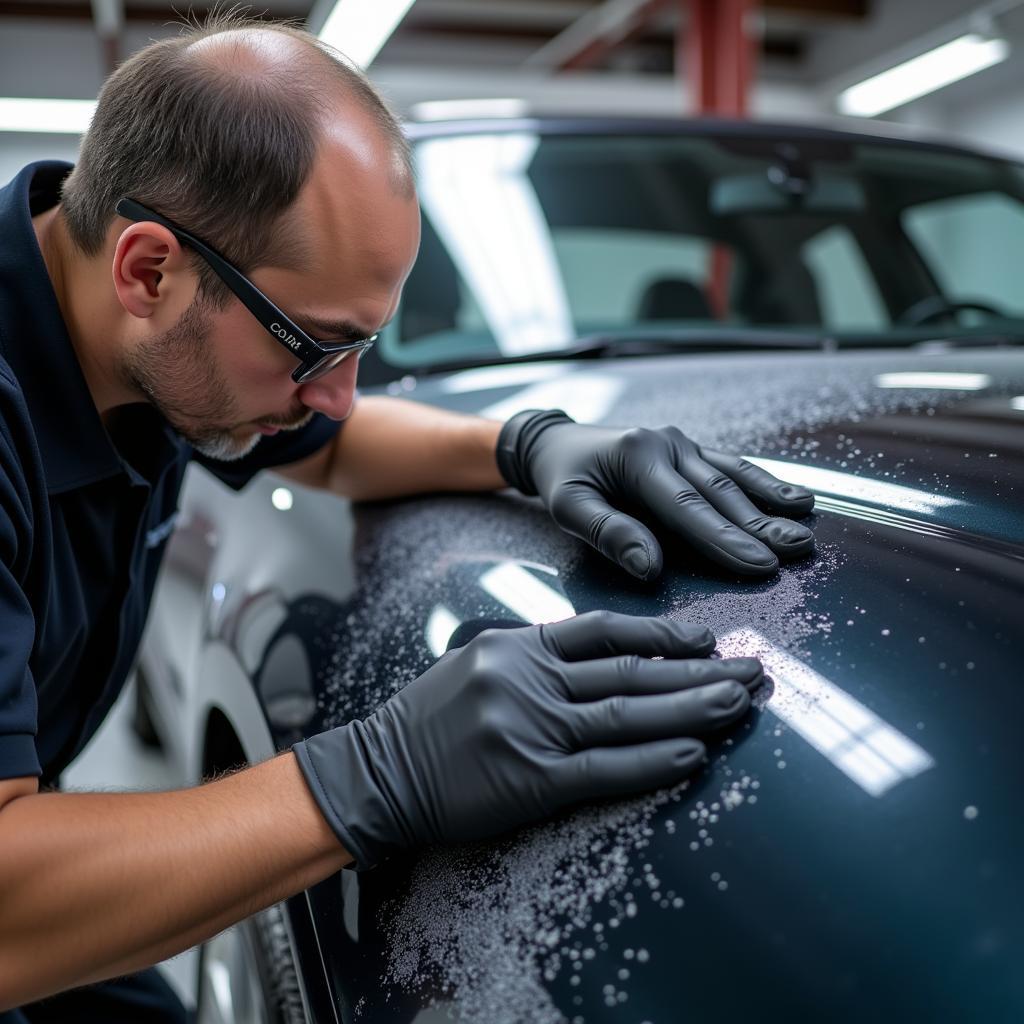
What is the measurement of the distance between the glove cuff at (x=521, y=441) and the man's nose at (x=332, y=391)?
0.63ft

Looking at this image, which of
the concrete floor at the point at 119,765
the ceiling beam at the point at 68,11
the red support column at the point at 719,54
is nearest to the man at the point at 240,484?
the concrete floor at the point at 119,765

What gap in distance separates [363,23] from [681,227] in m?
4.18

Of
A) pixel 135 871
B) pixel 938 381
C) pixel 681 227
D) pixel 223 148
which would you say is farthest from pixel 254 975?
pixel 681 227

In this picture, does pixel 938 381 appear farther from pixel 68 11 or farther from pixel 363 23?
pixel 68 11

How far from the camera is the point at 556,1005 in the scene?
59 cm

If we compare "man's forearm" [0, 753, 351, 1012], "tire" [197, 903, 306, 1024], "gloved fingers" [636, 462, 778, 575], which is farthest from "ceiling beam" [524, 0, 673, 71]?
"man's forearm" [0, 753, 351, 1012]

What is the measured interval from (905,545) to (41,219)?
1.03 meters

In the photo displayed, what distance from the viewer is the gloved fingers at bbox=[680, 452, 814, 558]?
Result: 2.73 feet

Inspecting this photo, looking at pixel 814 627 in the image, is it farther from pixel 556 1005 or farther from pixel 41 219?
pixel 41 219

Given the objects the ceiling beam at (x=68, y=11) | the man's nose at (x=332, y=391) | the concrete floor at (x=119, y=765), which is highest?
the ceiling beam at (x=68, y=11)

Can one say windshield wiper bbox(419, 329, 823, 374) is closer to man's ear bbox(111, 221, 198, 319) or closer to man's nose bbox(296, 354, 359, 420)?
man's nose bbox(296, 354, 359, 420)

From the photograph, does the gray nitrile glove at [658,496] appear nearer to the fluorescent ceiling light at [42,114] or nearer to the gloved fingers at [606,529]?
the gloved fingers at [606,529]

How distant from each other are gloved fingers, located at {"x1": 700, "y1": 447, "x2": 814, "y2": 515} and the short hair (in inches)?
17.3

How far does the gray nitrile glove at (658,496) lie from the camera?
84cm
